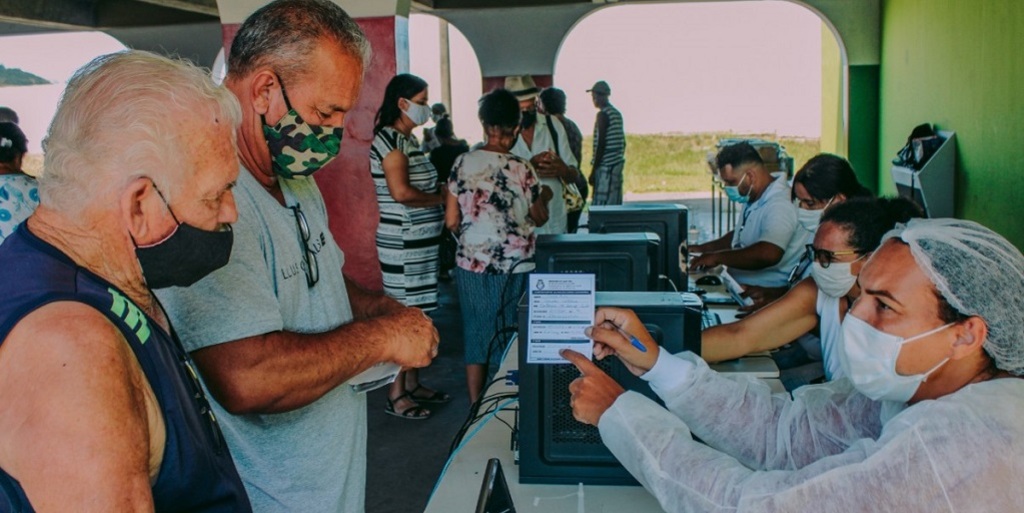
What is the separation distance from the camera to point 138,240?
1072 mm

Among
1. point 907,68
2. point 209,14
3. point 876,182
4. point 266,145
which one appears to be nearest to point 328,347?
point 266,145

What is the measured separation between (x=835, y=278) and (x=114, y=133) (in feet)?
6.96

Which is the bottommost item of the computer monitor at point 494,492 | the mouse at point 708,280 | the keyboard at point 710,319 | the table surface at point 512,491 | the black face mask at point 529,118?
the table surface at point 512,491

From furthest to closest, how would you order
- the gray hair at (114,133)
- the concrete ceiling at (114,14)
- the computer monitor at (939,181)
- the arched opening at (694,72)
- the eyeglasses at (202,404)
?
the arched opening at (694,72) < the concrete ceiling at (114,14) < the computer monitor at (939,181) < the eyeglasses at (202,404) < the gray hair at (114,133)

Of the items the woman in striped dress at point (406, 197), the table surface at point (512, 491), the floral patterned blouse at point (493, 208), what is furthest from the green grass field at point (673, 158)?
the table surface at point (512, 491)

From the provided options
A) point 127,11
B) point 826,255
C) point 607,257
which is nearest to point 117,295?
point 607,257

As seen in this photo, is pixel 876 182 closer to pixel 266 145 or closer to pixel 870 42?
pixel 870 42

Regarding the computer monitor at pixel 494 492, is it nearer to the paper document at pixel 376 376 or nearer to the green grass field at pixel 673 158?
the paper document at pixel 376 376

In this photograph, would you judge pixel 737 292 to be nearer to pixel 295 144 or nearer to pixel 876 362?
pixel 876 362

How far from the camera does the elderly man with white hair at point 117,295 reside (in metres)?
0.90

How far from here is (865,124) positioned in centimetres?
948

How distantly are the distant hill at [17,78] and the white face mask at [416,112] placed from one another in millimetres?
13242

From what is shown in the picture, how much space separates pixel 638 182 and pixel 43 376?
653 inches

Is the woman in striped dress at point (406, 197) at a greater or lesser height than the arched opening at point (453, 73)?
lesser
